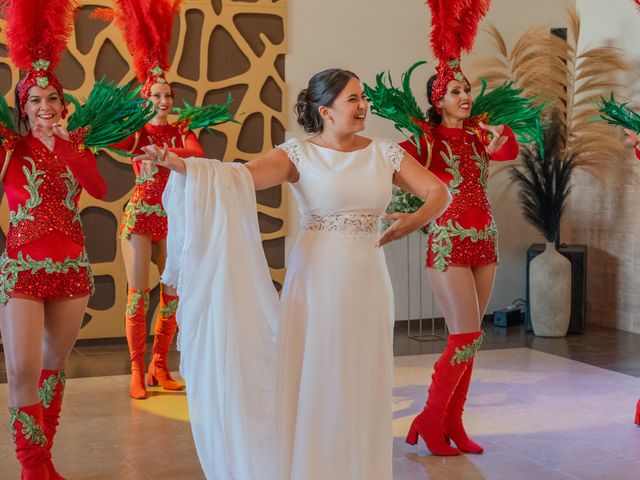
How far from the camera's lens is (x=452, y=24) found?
15.2 ft

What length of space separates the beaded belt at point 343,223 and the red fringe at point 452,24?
1440 millimetres

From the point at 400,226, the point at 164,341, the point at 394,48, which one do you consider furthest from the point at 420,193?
the point at 394,48

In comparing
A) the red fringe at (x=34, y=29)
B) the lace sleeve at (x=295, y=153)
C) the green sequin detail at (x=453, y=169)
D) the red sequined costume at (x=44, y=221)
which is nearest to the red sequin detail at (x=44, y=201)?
the red sequined costume at (x=44, y=221)

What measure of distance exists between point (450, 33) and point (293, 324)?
74.4 inches

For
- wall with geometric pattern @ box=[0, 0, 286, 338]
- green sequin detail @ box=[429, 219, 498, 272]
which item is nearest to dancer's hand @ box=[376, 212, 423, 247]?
green sequin detail @ box=[429, 219, 498, 272]

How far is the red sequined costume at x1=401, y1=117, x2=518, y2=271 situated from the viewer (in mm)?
4434

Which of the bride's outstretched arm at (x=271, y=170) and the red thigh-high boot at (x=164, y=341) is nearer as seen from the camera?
the bride's outstretched arm at (x=271, y=170)

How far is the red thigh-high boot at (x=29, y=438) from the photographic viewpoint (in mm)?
3699

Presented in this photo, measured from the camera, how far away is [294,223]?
25.9 feet

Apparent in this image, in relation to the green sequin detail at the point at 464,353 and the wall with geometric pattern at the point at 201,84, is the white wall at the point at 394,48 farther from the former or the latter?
the green sequin detail at the point at 464,353

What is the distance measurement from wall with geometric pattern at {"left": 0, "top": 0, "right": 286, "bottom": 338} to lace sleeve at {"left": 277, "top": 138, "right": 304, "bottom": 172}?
155 inches

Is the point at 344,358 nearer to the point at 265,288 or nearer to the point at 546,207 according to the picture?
the point at 265,288

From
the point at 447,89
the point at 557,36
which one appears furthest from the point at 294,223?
the point at 447,89

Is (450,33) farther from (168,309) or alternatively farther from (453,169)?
A: (168,309)
